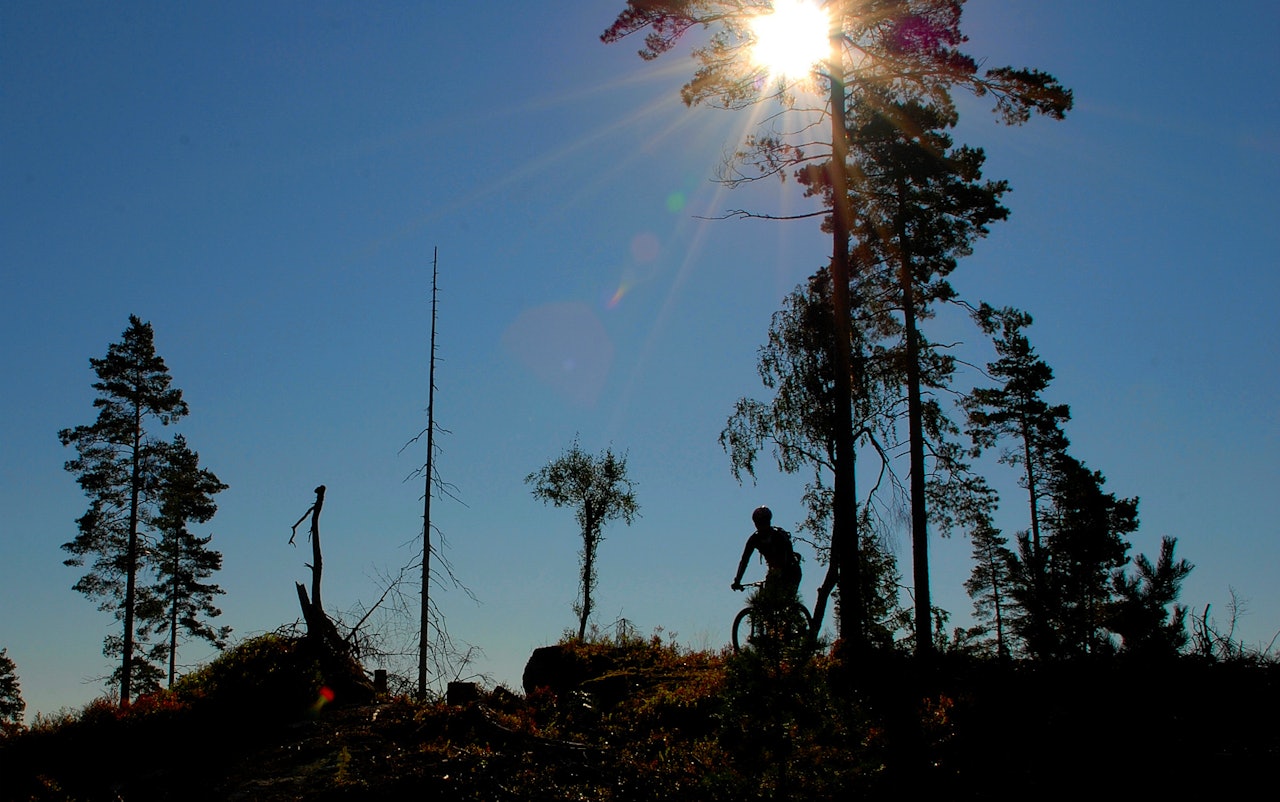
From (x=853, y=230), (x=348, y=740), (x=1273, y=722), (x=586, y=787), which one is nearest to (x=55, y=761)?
(x=348, y=740)

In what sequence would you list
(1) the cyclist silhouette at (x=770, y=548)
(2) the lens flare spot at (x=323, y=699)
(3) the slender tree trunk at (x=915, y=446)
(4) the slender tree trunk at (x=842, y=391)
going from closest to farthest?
(2) the lens flare spot at (x=323, y=699), (1) the cyclist silhouette at (x=770, y=548), (4) the slender tree trunk at (x=842, y=391), (3) the slender tree trunk at (x=915, y=446)

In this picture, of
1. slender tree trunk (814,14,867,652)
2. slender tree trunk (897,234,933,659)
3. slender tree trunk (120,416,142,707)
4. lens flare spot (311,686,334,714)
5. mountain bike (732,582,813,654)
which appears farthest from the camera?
slender tree trunk (120,416,142,707)

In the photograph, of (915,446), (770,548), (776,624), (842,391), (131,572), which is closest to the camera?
(776,624)

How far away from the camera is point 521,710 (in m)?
11.6

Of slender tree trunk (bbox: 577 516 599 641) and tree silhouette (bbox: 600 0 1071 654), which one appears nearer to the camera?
tree silhouette (bbox: 600 0 1071 654)

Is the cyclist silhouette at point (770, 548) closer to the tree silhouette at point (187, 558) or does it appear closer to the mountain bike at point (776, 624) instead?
the mountain bike at point (776, 624)

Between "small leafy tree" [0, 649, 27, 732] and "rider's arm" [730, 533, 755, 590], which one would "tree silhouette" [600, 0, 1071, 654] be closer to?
"rider's arm" [730, 533, 755, 590]

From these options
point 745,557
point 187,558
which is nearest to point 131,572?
point 187,558

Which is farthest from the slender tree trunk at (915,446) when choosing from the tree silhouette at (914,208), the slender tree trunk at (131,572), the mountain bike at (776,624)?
the slender tree trunk at (131,572)

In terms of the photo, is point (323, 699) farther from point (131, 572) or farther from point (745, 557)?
point (131, 572)

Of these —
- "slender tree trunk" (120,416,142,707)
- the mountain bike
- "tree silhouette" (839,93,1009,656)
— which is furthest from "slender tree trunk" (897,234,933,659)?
"slender tree trunk" (120,416,142,707)

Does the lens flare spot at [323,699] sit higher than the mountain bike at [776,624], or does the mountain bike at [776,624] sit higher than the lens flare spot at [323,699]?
the mountain bike at [776,624]

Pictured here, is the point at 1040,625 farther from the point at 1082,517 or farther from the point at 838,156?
the point at 1082,517

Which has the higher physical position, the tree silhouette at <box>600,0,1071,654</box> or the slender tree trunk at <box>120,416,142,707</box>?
the tree silhouette at <box>600,0,1071,654</box>
